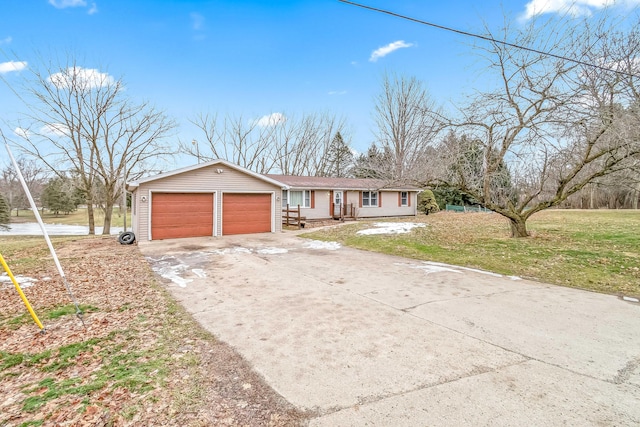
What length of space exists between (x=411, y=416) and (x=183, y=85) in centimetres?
2050

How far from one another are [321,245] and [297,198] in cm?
942

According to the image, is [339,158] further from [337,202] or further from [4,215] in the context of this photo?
[4,215]

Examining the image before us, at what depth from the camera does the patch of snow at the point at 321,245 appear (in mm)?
11141

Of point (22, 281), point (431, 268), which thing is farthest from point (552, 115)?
point (22, 281)

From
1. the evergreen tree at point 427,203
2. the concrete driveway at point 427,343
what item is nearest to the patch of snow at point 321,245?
the concrete driveway at point 427,343

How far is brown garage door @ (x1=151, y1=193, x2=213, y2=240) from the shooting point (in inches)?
499

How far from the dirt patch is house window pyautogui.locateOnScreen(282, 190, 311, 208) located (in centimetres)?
1498

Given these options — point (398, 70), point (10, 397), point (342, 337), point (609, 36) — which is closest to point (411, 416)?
point (342, 337)

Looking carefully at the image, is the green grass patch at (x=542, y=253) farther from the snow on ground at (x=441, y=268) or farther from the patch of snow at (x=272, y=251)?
the patch of snow at (x=272, y=251)

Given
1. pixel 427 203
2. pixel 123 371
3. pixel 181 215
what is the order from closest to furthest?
pixel 123 371, pixel 181 215, pixel 427 203

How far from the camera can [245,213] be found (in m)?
14.6

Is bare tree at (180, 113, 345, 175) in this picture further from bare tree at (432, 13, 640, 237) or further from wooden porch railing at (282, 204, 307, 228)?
bare tree at (432, 13, 640, 237)

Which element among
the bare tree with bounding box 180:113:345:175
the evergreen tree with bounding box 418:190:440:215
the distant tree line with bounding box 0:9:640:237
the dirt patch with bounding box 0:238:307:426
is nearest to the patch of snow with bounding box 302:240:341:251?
the distant tree line with bounding box 0:9:640:237

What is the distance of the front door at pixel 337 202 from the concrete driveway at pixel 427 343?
14580 millimetres
